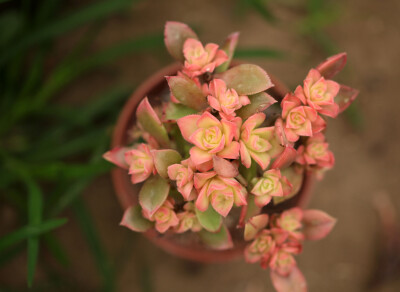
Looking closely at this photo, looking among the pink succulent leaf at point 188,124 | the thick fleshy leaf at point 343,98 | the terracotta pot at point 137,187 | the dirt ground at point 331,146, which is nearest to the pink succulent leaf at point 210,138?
the pink succulent leaf at point 188,124

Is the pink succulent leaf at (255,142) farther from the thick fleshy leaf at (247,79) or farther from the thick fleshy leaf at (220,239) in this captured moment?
the thick fleshy leaf at (220,239)

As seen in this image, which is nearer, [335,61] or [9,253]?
[335,61]

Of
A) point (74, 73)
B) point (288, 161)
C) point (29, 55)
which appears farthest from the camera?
point (29, 55)

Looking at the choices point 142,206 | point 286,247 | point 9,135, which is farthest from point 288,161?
point 9,135

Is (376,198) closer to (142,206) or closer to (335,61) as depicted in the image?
(335,61)

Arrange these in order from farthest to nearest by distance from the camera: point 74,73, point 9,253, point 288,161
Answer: point 74,73 < point 9,253 < point 288,161

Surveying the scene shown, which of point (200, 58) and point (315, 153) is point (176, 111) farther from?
point (315, 153)
